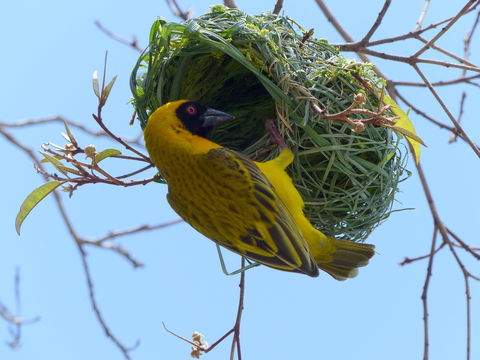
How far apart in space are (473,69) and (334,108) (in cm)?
56

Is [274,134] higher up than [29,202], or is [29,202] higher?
[274,134]

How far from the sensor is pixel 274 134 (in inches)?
108

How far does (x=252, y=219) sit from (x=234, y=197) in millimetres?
114

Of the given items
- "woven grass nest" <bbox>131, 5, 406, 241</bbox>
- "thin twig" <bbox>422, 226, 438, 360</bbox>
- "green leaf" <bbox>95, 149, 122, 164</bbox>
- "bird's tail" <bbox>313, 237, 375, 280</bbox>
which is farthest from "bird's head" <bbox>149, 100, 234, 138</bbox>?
"thin twig" <bbox>422, 226, 438, 360</bbox>

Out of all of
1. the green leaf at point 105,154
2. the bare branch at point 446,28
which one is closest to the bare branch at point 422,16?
the bare branch at point 446,28

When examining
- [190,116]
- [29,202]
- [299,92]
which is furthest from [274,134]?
[29,202]

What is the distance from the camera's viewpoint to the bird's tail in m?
2.85

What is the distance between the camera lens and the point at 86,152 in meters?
2.39

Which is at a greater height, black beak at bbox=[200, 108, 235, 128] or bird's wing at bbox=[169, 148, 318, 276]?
black beak at bbox=[200, 108, 235, 128]

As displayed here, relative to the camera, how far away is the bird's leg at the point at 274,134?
2.68 meters

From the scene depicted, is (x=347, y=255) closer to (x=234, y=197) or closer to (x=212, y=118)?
(x=234, y=197)

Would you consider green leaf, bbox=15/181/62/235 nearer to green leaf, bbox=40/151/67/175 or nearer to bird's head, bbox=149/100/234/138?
green leaf, bbox=40/151/67/175

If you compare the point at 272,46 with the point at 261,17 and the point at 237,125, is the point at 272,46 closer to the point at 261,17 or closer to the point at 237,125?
the point at 261,17

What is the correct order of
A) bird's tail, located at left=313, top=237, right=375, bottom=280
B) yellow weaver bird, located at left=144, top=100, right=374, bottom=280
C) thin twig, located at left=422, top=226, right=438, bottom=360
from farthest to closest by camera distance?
bird's tail, located at left=313, top=237, right=375, bottom=280
thin twig, located at left=422, top=226, right=438, bottom=360
yellow weaver bird, located at left=144, top=100, right=374, bottom=280
